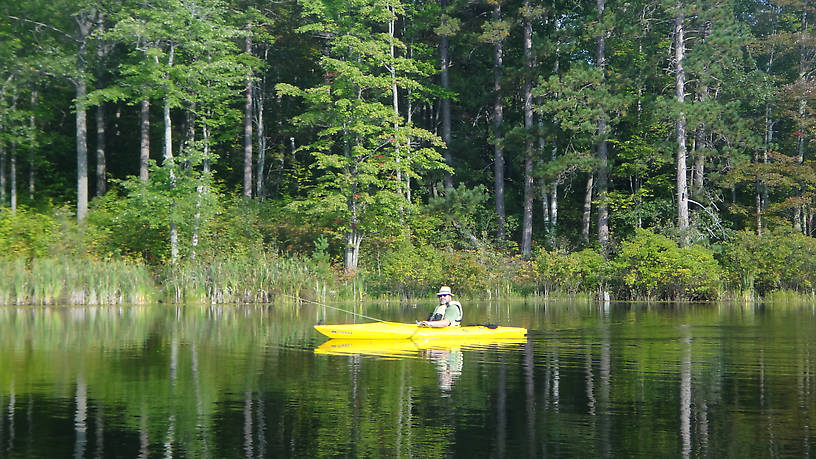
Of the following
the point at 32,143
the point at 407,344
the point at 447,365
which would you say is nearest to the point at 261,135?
the point at 32,143

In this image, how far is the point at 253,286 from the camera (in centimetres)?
3328

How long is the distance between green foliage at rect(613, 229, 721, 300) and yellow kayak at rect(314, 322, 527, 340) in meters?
16.5

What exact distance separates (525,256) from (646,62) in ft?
33.5

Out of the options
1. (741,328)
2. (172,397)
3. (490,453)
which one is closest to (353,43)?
(741,328)

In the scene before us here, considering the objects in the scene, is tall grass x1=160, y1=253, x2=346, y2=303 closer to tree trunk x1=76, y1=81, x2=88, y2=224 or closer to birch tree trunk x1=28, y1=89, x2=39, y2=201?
tree trunk x1=76, y1=81, x2=88, y2=224

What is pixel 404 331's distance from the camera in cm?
2066

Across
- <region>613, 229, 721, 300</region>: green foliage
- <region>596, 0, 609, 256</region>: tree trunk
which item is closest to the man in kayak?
<region>613, 229, 721, 300</region>: green foliage

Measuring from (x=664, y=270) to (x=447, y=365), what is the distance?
21.0 meters

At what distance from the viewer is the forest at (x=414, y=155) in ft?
121

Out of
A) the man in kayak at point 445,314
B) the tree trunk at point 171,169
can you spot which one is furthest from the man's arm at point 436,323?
the tree trunk at point 171,169

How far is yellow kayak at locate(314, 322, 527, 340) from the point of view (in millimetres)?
20656

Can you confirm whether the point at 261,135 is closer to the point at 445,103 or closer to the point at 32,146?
the point at 445,103

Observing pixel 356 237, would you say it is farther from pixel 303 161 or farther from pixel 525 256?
pixel 303 161

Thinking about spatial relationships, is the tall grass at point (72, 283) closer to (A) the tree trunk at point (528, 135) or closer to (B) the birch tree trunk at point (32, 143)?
(B) the birch tree trunk at point (32, 143)
